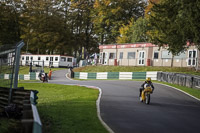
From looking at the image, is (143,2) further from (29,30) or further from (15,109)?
(15,109)

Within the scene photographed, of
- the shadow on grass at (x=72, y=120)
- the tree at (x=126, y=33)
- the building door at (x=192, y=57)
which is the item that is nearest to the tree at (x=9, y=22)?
the tree at (x=126, y=33)

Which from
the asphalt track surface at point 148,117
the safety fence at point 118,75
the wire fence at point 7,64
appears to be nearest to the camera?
the asphalt track surface at point 148,117

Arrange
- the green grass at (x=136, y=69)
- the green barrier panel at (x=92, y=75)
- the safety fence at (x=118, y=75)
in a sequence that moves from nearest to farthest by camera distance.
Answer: the safety fence at (x=118, y=75) < the green grass at (x=136, y=69) < the green barrier panel at (x=92, y=75)

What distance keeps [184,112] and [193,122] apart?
206cm

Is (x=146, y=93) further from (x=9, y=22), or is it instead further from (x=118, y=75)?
(x=9, y=22)

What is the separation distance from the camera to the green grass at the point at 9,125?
9.34 metres

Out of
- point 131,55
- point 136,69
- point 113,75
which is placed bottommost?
point 113,75

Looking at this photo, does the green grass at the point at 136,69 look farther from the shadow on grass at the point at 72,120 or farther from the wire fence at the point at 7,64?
the wire fence at the point at 7,64

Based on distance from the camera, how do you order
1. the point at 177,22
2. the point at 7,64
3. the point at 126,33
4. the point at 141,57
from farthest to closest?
the point at 126,33, the point at 141,57, the point at 177,22, the point at 7,64

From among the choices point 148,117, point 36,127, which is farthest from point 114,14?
point 36,127

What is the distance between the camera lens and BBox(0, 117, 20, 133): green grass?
9.34 m

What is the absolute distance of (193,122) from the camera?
10.1 meters

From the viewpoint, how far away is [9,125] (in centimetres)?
982

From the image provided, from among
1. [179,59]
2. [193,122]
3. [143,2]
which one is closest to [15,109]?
[193,122]
